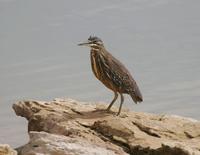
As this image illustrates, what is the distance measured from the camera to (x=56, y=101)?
12.8m

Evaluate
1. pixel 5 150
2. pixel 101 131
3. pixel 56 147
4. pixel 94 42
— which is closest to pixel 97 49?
pixel 94 42

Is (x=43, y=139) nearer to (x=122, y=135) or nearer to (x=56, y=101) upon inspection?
(x=122, y=135)

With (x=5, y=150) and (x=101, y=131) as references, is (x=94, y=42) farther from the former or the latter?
(x=5, y=150)

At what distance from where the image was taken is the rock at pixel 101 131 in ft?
30.8

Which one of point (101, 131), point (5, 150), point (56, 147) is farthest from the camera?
point (101, 131)

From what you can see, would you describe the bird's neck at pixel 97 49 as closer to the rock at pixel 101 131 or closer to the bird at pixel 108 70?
the bird at pixel 108 70

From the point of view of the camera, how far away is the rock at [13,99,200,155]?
9375mm

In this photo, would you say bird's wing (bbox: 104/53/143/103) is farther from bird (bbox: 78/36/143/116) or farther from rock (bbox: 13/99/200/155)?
rock (bbox: 13/99/200/155)

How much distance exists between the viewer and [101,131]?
36.6 ft

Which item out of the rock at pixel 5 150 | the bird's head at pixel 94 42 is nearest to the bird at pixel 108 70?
the bird's head at pixel 94 42

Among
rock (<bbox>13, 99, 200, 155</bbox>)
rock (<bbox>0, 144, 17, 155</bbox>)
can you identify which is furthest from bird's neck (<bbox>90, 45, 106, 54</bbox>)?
rock (<bbox>0, 144, 17, 155</bbox>)

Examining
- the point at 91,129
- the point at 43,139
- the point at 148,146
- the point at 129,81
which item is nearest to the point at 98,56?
the point at 129,81

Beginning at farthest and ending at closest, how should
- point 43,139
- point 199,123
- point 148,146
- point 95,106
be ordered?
point 95,106 → point 199,123 → point 148,146 → point 43,139

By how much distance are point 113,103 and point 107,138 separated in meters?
2.04
